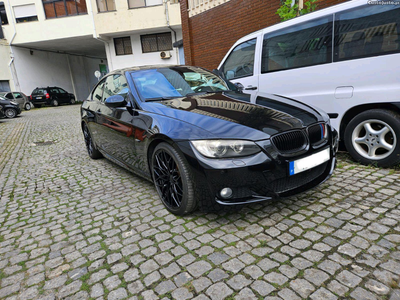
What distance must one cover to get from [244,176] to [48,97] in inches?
953

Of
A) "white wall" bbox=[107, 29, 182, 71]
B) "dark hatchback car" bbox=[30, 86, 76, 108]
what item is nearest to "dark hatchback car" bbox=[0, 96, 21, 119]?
"dark hatchback car" bbox=[30, 86, 76, 108]

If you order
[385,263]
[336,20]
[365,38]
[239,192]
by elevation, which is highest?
[336,20]

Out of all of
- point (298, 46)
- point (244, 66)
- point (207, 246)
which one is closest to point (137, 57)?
point (244, 66)

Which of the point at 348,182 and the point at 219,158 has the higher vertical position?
the point at 219,158

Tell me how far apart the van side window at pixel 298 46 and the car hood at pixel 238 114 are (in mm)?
1107

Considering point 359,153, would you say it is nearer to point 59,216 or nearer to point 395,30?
point 395,30

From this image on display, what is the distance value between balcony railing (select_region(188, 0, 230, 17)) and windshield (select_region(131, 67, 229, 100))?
628 cm

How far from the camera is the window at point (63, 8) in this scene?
802 inches

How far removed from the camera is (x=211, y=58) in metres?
9.71

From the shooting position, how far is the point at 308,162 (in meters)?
2.40

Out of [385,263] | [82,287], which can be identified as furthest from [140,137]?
[385,263]

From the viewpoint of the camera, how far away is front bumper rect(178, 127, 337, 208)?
86.2 inches

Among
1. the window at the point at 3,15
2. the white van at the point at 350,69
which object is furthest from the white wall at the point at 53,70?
the white van at the point at 350,69

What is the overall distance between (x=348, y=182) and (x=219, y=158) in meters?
1.89
